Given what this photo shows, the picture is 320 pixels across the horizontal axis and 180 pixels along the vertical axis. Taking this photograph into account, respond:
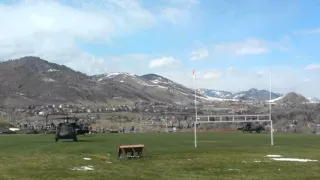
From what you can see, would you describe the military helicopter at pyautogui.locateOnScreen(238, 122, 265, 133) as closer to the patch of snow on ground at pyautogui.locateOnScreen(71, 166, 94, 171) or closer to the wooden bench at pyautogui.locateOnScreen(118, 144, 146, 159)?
the wooden bench at pyautogui.locateOnScreen(118, 144, 146, 159)

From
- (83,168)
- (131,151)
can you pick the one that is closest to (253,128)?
(131,151)

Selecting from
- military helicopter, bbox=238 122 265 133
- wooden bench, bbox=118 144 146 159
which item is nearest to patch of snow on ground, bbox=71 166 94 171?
wooden bench, bbox=118 144 146 159

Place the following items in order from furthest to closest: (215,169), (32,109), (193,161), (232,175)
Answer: (32,109) → (193,161) → (215,169) → (232,175)

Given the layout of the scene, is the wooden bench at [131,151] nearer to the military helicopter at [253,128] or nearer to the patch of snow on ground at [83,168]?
the patch of snow on ground at [83,168]

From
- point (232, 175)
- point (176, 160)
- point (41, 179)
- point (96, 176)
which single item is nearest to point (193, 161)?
point (176, 160)

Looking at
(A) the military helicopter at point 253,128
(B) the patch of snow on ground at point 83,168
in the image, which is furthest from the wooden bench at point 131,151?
(A) the military helicopter at point 253,128

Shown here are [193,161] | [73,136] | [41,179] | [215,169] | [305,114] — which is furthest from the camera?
[305,114]

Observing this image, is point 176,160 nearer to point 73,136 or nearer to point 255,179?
point 255,179

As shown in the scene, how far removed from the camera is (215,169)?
21.5 m

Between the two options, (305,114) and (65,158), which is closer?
(65,158)

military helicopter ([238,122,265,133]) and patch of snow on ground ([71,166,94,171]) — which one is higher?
military helicopter ([238,122,265,133])

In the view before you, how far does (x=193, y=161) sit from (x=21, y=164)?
8211mm

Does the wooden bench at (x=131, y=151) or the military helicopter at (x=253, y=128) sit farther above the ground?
the military helicopter at (x=253, y=128)

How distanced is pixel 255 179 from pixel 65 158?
11.3 meters
